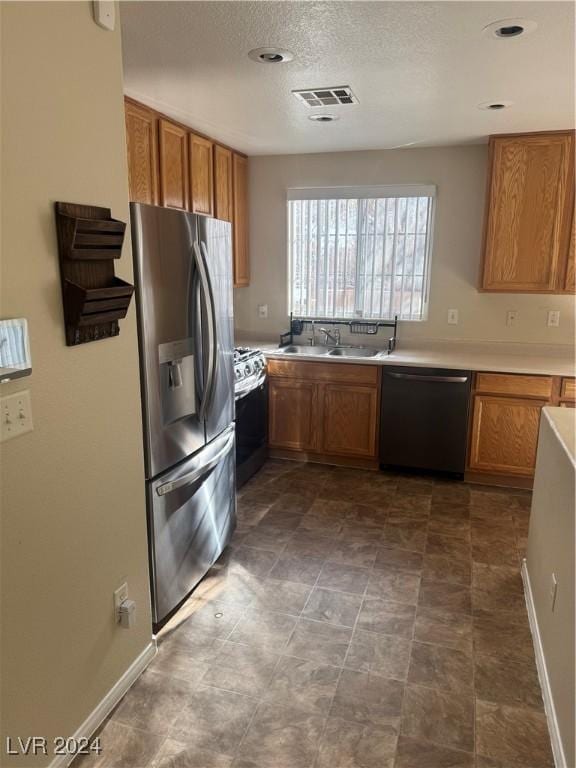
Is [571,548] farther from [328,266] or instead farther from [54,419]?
[328,266]

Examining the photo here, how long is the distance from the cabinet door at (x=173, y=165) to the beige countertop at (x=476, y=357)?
134 cm

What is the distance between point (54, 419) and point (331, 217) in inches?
132

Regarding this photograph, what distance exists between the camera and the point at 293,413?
411 cm

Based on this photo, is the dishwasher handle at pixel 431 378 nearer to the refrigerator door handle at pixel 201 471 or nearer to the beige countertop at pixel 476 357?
the beige countertop at pixel 476 357

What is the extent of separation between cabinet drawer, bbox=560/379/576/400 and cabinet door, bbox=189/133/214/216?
265 centimetres

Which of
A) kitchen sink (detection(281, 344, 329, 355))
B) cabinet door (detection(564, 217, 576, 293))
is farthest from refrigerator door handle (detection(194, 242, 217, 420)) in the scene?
cabinet door (detection(564, 217, 576, 293))

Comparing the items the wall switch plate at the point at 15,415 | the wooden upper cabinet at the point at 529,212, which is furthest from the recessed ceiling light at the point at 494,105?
the wall switch plate at the point at 15,415

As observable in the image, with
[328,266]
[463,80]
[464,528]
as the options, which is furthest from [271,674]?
[328,266]

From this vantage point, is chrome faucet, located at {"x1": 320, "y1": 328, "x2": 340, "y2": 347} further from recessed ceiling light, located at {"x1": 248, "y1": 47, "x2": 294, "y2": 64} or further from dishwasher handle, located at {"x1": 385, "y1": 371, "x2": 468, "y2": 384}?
recessed ceiling light, located at {"x1": 248, "y1": 47, "x2": 294, "y2": 64}

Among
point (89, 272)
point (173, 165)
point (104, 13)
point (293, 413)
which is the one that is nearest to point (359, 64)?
point (104, 13)

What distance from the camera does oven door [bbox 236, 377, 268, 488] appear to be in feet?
11.6

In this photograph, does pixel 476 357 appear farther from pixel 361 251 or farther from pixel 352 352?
pixel 361 251

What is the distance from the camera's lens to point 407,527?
3.19 meters

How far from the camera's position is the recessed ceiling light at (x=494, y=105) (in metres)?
2.81
